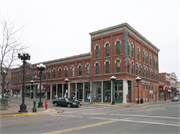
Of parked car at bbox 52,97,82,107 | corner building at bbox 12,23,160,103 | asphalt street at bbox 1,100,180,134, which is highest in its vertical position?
corner building at bbox 12,23,160,103

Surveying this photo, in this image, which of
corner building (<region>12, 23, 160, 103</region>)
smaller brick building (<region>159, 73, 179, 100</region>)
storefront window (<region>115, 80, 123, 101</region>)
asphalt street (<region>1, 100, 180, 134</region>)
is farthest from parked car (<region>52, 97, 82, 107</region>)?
smaller brick building (<region>159, 73, 179, 100</region>)

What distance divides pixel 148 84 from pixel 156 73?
872cm

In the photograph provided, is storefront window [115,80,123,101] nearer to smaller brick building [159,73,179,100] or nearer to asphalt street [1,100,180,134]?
asphalt street [1,100,180,134]

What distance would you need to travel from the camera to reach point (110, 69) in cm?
3694

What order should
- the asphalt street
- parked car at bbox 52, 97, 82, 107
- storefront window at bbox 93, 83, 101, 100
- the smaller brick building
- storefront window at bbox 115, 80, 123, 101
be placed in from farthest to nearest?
1. the smaller brick building
2. storefront window at bbox 93, 83, 101, 100
3. storefront window at bbox 115, 80, 123, 101
4. parked car at bbox 52, 97, 82, 107
5. the asphalt street

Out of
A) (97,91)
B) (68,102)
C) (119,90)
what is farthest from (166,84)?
(68,102)

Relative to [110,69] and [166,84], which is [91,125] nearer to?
[110,69]

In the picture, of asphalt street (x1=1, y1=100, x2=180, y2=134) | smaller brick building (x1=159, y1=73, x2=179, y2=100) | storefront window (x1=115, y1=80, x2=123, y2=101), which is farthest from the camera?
smaller brick building (x1=159, y1=73, x2=179, y2=100)

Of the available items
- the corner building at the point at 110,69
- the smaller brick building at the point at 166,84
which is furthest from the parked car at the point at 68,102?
the smaller brick building at the point at 166,84

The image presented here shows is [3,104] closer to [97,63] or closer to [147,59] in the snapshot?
[97,63]

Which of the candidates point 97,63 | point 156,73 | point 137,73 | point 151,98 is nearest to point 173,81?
point 156,73

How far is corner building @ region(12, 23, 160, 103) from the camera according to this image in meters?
35.5

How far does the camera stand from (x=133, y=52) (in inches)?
1524

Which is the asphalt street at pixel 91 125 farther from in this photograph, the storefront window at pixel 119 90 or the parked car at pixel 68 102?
the storefront window at pixel 119 90
